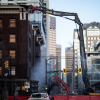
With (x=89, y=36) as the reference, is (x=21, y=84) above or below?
below

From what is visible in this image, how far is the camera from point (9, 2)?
120438mm

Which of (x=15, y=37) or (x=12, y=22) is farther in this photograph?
(x=12, y=22)

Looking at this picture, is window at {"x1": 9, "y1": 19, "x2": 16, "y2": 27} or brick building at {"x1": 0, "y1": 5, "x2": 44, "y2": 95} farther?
window at {"x1": 9, "y1": 19, "x2": 16, "y2": 27}

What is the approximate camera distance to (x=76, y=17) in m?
47.8

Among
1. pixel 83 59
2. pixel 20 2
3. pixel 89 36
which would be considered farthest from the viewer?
pixel 89 36

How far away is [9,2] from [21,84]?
80186 mm

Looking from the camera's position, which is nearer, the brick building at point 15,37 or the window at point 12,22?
the brick building at point 15,37

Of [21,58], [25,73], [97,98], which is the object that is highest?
[21,58]

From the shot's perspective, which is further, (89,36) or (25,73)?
(89,36)

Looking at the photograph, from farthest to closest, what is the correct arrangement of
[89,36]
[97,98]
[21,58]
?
1. [89,36]
2. [21,58]
3. [97,98]

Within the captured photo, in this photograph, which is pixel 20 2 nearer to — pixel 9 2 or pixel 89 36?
pixel 9 2

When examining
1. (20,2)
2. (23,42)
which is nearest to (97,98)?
(23,42)

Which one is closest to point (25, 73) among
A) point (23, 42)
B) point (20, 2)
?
point (23, 42)

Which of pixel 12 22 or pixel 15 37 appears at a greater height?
pixel 12 22
